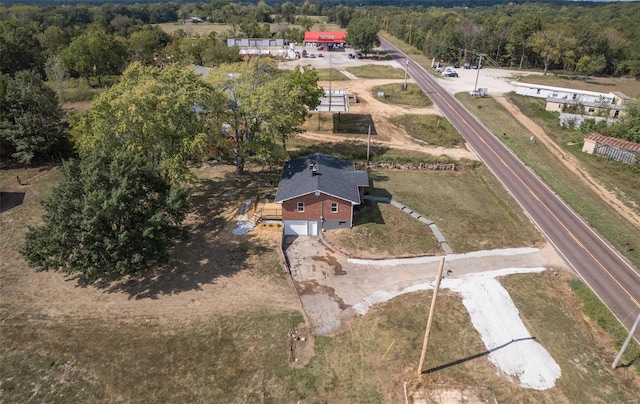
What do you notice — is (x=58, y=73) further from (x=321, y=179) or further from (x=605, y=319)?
(x=605, y=319)

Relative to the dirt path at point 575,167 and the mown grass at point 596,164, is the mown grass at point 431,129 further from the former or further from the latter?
the mown grass at point 596,164

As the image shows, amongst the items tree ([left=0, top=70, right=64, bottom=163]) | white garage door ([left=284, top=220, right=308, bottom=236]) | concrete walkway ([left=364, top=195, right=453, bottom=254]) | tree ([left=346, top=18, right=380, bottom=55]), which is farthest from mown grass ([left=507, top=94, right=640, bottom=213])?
tree ([left=0, top=70, right=64, bottom=163])

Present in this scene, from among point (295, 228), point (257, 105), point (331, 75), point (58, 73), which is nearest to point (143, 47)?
point (58, 73)

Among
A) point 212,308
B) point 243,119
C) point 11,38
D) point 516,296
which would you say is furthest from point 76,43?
point 516,296

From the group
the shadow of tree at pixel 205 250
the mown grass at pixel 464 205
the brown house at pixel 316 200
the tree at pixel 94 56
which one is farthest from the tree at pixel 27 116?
the mown grass at pixel 464 205

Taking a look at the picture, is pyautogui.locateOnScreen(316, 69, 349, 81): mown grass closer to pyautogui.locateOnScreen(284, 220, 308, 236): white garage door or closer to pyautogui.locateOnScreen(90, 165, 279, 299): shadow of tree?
pyautogui.locateOnScreen(90, 165, 279, 299): shadow of tree

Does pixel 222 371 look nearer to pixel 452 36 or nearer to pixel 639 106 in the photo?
pixel 639 106
